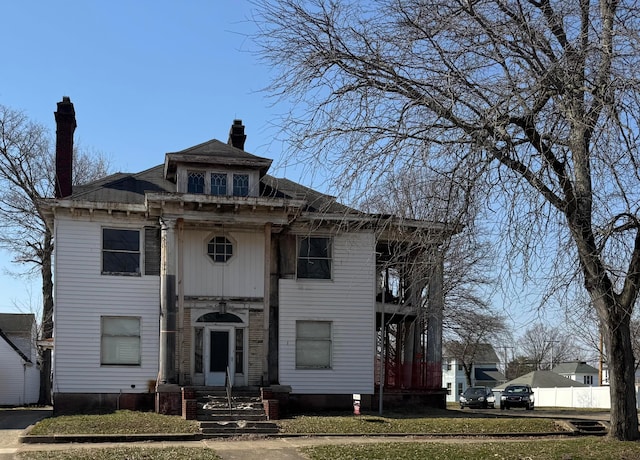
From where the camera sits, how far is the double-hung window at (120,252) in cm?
2545

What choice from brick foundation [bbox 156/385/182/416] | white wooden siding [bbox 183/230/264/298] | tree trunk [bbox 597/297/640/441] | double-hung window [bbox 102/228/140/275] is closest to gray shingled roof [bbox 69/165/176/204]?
double-hung window [bbox 102/228/140/275]

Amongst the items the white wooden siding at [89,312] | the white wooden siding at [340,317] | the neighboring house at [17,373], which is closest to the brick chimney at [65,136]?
the white wooden siding at [89,312]

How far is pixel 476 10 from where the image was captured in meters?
13.9

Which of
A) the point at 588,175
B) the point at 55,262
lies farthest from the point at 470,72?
the point at 55,262

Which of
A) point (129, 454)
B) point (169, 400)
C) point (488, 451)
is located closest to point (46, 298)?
point (169, 400)

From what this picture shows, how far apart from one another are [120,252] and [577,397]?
37218 millimetres

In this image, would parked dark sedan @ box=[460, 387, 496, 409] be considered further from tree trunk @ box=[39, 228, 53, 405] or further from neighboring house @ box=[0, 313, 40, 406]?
neighboring house @ box=[0, 313, 40, 406]

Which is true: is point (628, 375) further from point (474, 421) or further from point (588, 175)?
point (474, 421)

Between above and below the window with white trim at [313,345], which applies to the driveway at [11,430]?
below

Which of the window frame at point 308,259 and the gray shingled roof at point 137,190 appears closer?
the gray shingled roof at point 137,190

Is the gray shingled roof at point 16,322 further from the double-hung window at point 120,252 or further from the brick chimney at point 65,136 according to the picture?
the double-hung window at point 120,252

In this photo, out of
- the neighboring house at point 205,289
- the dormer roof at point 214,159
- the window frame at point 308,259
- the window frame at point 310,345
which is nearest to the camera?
the neighboring house at point 205,289

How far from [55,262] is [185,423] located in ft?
23.4

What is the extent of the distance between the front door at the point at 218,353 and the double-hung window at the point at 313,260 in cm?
315
